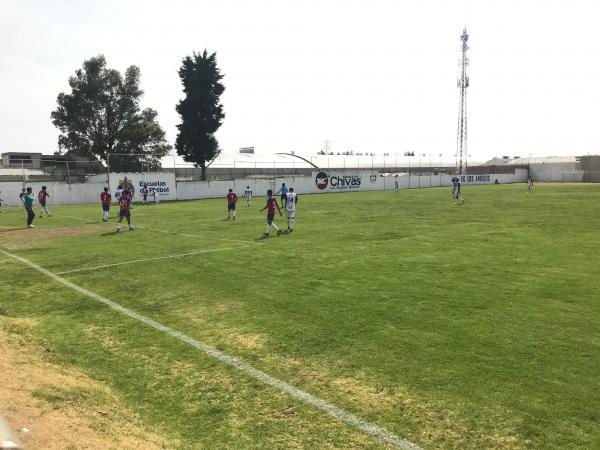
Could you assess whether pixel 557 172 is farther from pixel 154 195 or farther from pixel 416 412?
pixel 416 412

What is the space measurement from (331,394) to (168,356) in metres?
2.67

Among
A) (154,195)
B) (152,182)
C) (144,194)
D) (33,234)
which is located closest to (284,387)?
(33,234)

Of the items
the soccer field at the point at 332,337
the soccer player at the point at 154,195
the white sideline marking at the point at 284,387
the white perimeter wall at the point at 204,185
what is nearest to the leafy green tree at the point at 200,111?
the white perimeter wall at the point at 204,185

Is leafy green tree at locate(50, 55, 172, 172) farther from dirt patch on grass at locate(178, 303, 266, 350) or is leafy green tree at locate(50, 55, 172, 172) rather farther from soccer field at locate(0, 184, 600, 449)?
dirt patch on grass at locate(178, 303, 266, 350)

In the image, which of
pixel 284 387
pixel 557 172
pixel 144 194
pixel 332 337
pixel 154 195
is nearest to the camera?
pixel 284 387

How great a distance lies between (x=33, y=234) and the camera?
2081cm

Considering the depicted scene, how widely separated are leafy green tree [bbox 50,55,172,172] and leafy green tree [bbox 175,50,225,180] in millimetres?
4186

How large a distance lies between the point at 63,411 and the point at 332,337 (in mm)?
4047

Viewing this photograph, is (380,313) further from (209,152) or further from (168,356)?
(209,152)

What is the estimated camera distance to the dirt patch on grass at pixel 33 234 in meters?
18.1

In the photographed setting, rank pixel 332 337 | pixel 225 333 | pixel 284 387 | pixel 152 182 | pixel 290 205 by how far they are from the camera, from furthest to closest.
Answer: pixel 152 182
pixel 290 205
pixel 225 333
pixel 332 337
pixel 284 387

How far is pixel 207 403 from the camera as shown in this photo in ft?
18.1

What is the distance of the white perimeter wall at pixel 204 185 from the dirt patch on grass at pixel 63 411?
37.4 meters

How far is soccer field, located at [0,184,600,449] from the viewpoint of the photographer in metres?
4.98
